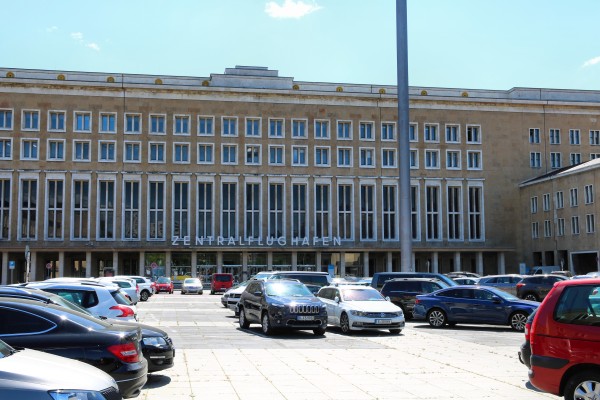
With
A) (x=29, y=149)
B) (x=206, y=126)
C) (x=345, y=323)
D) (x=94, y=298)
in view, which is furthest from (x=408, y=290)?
(x=29, y=149)

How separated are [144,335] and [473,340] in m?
11.2

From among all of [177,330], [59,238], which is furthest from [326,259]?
[177,330]

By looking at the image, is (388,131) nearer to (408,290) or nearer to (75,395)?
(408,290)

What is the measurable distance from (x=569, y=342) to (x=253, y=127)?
61.0m

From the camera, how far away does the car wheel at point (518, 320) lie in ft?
71.9

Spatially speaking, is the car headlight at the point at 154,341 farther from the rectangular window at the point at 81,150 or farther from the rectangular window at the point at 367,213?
the rectangular window at the point at 367,213

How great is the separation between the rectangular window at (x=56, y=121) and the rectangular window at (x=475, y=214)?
140 feet

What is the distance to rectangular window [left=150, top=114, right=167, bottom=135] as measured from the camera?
66250 mm

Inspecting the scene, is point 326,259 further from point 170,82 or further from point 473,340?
point 473,340

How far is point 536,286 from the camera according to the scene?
3152 centimetres

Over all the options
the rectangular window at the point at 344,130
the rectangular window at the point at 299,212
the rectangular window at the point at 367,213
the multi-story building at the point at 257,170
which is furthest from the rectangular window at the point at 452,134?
the rectangular window at the point at 299,212

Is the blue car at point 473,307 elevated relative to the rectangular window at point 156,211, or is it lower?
lower

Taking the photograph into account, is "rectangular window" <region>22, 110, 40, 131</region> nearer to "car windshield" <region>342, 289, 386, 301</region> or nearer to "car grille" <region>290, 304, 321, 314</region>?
"car windshield" <region>342, 289, 386, 301</region>

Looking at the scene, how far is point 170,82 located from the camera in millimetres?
67500
